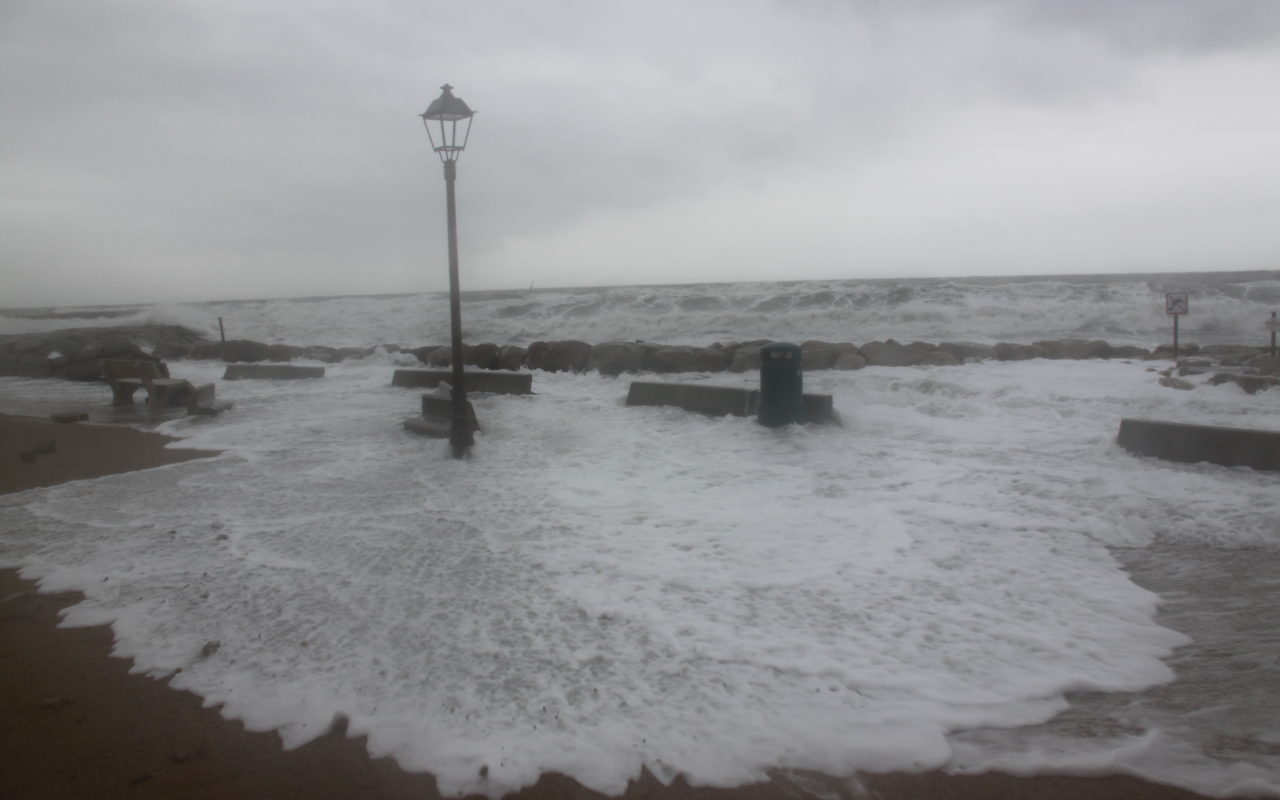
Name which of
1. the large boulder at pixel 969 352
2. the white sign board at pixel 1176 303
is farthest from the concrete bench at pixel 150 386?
the white sign board at pixel 1176 303

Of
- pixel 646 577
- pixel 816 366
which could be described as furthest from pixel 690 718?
pixel 816 366

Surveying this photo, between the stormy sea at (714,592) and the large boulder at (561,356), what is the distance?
24.5ft

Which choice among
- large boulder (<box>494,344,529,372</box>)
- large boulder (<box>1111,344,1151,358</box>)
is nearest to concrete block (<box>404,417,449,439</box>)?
large boulder (<box>494,344,529,372</box>)

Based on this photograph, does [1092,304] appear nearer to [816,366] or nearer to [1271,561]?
[816,366]

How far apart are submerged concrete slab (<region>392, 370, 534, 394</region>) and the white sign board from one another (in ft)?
45.5

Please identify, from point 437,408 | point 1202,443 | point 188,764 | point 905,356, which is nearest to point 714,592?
point 188,764

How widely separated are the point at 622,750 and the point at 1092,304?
34859mm

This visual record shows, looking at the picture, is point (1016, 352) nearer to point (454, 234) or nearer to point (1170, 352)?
point (1170, 352)

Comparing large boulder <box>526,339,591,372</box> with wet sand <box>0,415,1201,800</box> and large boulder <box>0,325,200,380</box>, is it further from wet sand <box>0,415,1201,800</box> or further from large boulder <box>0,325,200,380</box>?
wet sand <box>0,415,1201,800</box>

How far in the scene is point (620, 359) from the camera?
1738 centimetres

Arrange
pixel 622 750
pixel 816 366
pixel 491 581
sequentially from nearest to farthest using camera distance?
pixel 622 750 < pixel 491 581 < pixel 816 366

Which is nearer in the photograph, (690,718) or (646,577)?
(690,718)

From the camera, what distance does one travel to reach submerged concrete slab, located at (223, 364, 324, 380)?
18141mm

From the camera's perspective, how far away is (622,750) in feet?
10.2
